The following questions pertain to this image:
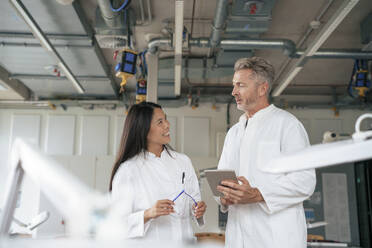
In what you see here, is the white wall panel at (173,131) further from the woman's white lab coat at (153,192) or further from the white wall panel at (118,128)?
the woman's white lab coat at (153,192)

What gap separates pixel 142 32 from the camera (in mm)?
5215

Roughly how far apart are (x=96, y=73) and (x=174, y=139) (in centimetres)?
220

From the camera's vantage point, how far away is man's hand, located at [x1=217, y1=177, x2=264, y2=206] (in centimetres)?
168

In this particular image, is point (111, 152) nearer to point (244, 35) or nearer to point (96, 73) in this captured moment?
point (96, 73)

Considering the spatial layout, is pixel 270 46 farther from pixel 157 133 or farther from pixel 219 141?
pixel 219 141

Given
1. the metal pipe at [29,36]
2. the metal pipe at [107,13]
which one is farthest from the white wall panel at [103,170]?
the metal pipe at [107,13]

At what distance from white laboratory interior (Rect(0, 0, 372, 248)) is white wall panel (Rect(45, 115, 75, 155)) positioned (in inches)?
0.8

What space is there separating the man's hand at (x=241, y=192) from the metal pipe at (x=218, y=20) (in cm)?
232

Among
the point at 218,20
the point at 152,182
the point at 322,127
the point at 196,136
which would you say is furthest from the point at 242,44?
the point at 322,127

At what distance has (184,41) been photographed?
4406 millimetres

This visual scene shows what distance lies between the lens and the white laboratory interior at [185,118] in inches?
33.7

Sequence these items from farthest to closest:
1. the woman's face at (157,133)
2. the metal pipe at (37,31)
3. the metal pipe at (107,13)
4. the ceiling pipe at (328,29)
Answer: the metal pipe at (107,13) → the metal pipe at (37,31) → the ceiling pipe at (328,29) → the woman's face at (157,133)

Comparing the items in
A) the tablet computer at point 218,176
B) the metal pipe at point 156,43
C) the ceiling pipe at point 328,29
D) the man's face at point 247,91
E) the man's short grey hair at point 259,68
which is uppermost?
the metal pipe at point 156,43

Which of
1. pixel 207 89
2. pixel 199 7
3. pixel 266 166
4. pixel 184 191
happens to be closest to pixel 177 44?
pixel 199 7
